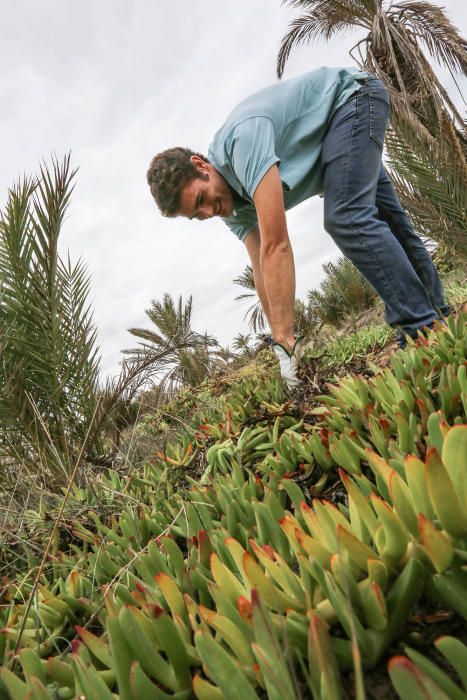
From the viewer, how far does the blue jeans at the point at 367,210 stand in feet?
7.77

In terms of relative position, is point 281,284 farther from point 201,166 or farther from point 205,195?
point 201,166

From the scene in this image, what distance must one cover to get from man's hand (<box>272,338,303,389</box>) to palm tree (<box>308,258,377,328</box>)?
9457 millimetres

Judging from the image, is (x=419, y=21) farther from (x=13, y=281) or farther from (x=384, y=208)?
(x=13, y=281)

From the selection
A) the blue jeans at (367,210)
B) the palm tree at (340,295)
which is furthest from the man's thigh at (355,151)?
the palm tree at (340,295)

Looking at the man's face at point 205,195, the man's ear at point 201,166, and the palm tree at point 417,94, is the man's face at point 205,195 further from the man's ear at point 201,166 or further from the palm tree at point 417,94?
the palm tree at point 417,94

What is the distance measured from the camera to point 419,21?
798 centimetres

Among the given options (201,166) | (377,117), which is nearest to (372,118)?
(377,117)

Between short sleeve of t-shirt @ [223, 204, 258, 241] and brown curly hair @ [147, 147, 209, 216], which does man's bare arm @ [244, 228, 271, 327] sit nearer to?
short sleeve of t-shirt @ [223, 204, 258, 241]

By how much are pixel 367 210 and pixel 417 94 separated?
21.4ft

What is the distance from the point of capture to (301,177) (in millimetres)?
2521

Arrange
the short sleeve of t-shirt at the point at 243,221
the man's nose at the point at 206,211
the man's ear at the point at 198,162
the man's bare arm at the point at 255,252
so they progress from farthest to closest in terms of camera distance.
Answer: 1. the man's bare arm at the point at 255,252
2. the short sleeve of t-shirt at the point at 243,221
3. the man's nose at the point at 206,211
4. the man's ear at the point at 198,162

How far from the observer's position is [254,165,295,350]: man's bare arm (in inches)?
86.7

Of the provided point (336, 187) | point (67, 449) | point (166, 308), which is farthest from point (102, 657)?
point (166, 308)

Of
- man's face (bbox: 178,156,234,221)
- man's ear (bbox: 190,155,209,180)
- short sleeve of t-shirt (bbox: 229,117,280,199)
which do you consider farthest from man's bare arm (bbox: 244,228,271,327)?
short sleeve of t-shirt (bbox: 229,117,280,199)
